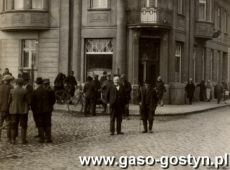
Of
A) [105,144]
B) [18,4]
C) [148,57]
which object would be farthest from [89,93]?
[18,4]

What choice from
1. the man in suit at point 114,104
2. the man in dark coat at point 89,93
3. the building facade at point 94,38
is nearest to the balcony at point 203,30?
the building facade at point 94,38

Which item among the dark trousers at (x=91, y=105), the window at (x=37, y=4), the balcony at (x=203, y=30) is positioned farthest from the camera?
the balcony at (x=203, y=30)

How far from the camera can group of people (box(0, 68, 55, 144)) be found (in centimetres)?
1456

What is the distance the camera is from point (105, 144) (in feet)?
47.1

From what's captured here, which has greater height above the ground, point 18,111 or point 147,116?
point 18,111

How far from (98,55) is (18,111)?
18.3m

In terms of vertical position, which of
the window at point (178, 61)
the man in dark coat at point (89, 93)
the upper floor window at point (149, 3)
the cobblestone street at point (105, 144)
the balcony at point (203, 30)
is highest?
the upper floor window at point (149, 3)

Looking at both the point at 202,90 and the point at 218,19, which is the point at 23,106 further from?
the point at 218,19

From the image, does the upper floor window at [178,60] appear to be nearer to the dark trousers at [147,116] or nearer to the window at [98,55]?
the window at [98,55]

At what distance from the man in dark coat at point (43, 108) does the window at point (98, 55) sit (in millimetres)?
17377

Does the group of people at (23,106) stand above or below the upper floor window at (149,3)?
below

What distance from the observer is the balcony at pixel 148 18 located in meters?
31.3

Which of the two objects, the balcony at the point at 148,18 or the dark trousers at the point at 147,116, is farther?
the balcony at the point at 148,18

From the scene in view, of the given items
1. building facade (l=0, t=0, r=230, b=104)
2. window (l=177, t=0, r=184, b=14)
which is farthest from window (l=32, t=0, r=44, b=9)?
window (l=177, t=0, r=184, b=14)
